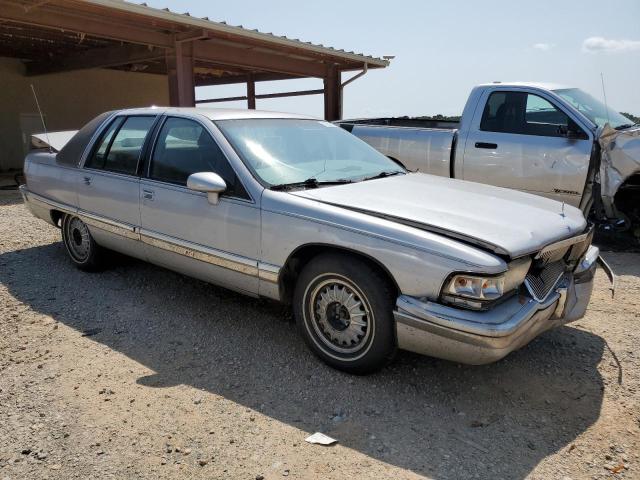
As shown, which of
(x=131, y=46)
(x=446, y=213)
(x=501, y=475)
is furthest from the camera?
(x=131, y=46)

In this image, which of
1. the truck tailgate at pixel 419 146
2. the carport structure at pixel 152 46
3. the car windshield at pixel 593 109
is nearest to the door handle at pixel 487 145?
the truck tailgate at pixel 419 146

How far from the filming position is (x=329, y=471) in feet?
7.83

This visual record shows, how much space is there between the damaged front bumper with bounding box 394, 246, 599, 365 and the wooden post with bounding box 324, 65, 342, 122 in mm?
12076

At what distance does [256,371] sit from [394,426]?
0.99 m

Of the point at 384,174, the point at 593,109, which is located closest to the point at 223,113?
the point at 384,174

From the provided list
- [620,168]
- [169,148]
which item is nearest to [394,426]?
[169,148]

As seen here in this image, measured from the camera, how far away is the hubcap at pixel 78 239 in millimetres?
4961

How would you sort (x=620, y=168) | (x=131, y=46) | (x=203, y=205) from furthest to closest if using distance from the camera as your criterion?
(x=131, y=46) → (x=620, y=168) → (x=203, y=205)

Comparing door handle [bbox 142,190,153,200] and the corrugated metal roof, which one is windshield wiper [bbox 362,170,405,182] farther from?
the corrugated metal roof

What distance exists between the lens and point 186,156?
3.93m

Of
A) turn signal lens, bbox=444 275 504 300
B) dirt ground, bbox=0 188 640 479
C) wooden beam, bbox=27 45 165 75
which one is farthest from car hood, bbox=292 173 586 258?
wooden beam, bbox=27 45 165 75

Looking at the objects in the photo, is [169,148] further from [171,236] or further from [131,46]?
[131,46]

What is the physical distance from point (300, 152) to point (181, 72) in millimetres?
7379

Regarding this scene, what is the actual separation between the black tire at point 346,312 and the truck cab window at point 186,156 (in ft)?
2.57
